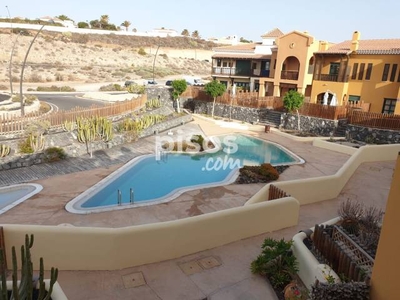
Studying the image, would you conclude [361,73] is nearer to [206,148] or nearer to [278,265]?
[206,148]

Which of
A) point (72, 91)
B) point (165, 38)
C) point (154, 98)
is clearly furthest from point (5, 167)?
point (165, 38)

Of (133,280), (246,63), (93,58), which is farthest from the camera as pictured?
(93,58)

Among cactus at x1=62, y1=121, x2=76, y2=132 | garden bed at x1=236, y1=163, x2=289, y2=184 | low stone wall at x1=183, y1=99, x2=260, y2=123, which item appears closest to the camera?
garden bed at x1=236, y1=163, x2=289, y2=184

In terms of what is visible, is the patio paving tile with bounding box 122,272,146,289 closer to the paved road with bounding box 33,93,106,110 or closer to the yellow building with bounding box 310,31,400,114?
the paved road with bounding box 33,93,106,110

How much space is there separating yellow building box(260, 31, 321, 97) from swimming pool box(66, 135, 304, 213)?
12.7 m

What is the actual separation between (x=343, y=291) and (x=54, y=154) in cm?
1542

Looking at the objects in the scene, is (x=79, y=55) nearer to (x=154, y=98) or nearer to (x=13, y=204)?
(x=154, y=98)

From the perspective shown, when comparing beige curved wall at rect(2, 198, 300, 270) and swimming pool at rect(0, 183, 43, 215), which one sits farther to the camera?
swimming pool at rect(0, 183, 43, 215)

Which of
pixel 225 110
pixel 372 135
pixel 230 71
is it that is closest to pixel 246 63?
pixel 230 71

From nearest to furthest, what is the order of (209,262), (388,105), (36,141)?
(209,262)
(36,141)
(388,105)

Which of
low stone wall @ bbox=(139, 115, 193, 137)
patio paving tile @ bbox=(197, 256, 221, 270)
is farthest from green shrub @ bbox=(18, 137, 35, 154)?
patio paving tile @ bbox=(197, 256, 221, 270)

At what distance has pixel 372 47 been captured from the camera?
30.9m

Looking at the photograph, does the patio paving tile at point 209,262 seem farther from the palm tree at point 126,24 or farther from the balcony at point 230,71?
the palm tree at point 126,24

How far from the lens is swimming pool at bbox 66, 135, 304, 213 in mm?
13492
